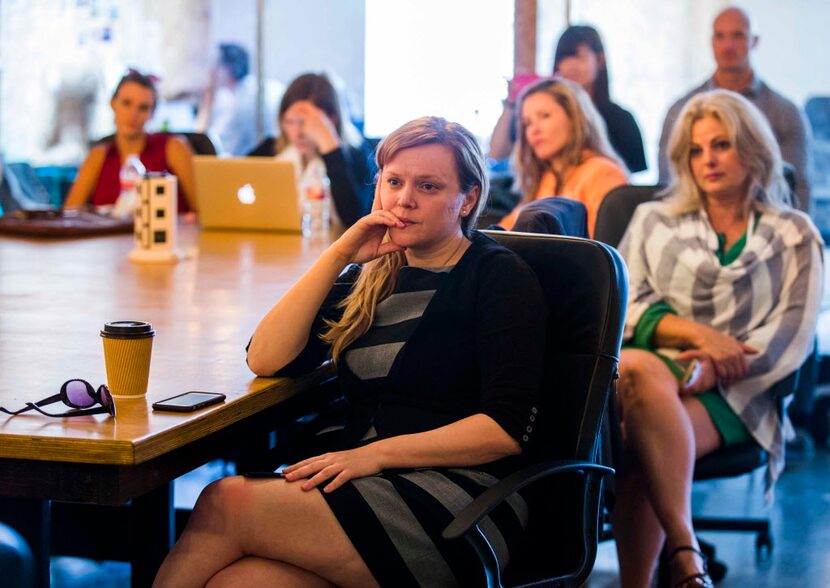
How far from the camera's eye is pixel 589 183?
11.6ft

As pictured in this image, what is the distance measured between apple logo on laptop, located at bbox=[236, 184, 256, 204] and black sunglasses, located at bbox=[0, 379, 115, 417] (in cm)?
261

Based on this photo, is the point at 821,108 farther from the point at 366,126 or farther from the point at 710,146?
the point at 710,146

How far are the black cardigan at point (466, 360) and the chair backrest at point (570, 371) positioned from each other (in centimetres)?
10

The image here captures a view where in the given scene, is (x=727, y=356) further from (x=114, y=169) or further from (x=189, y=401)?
(x=114, y=169)

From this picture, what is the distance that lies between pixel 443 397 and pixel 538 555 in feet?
0.96

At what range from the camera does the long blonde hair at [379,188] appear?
6.41 feet

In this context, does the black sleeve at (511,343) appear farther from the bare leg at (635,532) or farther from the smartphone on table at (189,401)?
the bare leg at (635,532)

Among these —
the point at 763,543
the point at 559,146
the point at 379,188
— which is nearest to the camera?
the point at 379,188

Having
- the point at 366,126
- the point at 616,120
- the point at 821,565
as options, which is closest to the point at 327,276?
the point at 821,565

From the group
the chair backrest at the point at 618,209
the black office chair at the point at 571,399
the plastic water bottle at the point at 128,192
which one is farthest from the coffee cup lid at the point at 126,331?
the plastic water bottle at the point at 128,192

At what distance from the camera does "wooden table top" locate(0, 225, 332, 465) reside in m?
1.47

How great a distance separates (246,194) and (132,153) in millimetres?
921

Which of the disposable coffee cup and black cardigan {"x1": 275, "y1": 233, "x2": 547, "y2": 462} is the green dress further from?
the disposable coffee cup

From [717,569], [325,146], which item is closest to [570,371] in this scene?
[717,569]
